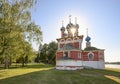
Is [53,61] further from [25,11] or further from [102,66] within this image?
[25,11]

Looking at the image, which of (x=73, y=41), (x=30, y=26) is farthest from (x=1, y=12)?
(x=73, y=41)

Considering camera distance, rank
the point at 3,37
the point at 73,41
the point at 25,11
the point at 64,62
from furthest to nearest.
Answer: the point at 73,41 < the point at 64,62 < the point at 25,11 < the point at 3,37

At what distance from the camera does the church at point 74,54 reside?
1485 inches

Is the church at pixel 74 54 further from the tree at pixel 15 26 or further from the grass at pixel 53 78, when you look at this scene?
the tree at pixel 15 26

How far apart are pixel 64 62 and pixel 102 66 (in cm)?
1286

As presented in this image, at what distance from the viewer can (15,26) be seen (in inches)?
955

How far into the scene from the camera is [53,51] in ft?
229

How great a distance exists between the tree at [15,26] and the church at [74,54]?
44.7 ft

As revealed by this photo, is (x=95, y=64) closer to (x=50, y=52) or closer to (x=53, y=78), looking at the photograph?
(x=53, y=78)

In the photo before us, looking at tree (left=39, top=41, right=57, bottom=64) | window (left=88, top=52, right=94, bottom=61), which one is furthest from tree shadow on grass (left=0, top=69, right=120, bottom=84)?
tree (left=39, top=41, right=57, bottom=64)

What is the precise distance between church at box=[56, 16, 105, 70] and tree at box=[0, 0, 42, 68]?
537 inches

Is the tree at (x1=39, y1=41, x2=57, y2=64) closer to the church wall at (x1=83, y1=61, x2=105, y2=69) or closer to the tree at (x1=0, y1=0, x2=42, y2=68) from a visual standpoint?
the church wall at (x1=83, y1=61, x2=105, y2=69)

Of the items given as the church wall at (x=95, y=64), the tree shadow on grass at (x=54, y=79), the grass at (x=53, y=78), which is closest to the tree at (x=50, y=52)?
the church wall at (x=95, y=64)

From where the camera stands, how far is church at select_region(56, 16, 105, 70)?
37709 mm
